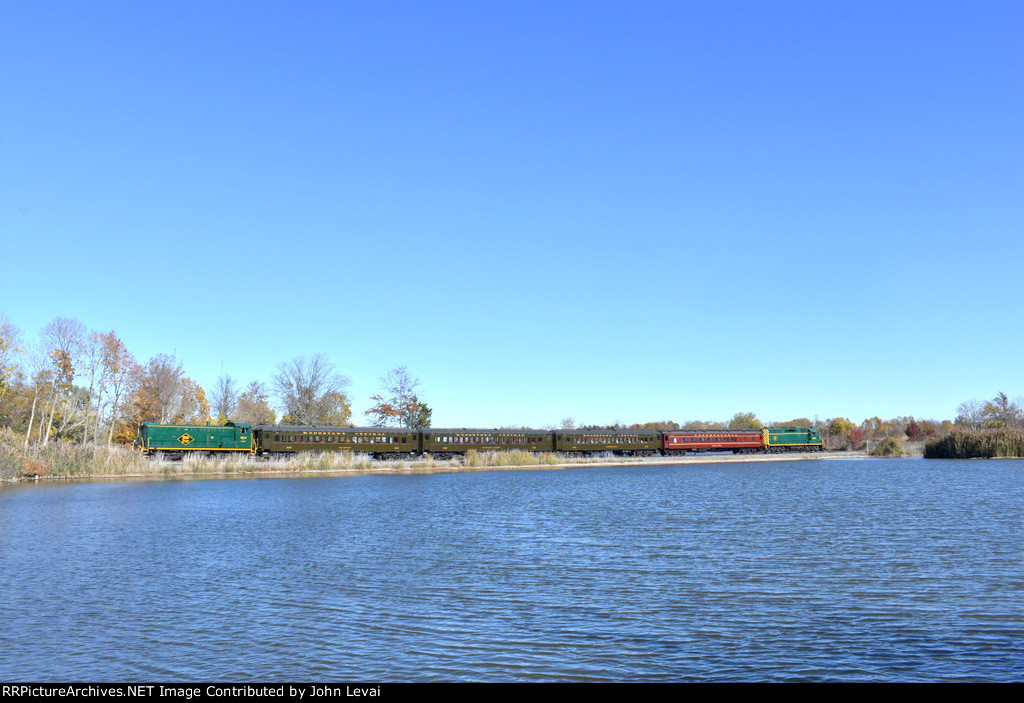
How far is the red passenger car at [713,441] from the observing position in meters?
98.2

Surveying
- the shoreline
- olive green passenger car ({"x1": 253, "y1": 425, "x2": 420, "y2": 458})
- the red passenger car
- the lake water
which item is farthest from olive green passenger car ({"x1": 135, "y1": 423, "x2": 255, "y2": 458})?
the red passenger car

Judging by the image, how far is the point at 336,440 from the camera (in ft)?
250

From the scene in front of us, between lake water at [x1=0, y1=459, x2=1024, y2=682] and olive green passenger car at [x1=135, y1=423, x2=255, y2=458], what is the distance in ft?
115

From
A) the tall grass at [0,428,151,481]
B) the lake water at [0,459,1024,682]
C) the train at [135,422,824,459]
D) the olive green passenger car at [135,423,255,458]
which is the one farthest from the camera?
the train at [135,422,824,459]

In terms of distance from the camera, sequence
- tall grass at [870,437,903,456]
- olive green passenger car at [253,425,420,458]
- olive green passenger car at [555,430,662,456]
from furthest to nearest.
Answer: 1. tall grass at [870,437,903,456]
2. olive green passenger car at [555,430,662,456]
3. olive green passenger car at [253,425,420,458]

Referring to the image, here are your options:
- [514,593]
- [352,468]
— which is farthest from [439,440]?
[514,593]

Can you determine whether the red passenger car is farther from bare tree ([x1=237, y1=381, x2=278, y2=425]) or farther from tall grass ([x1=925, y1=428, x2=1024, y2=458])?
bare tree ([x1=237, y1=381, x2=278, y2=425])

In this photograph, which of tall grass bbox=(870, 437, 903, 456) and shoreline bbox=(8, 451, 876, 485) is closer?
shoreline bbox=(8, 451, 876, 485)

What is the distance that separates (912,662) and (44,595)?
1916cm

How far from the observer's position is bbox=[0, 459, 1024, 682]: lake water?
12.3 metres

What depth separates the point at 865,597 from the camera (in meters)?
16.8
